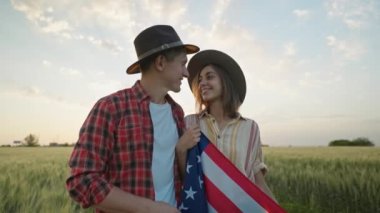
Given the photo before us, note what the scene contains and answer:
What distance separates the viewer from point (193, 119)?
A: 283 centimetres

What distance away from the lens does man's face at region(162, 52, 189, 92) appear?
207cm

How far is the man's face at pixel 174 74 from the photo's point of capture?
2.07m

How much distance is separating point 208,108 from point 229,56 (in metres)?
0.44

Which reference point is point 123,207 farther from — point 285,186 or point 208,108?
point 285,186

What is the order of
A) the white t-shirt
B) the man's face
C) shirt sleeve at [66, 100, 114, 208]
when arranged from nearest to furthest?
shirt sleeve at [66, 100, 114, 208] → the white t-shirt → the man's face

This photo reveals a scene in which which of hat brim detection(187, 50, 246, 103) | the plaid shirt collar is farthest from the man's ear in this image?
hat brim detection(187, 50, 246, 103)

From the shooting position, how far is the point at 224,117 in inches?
115

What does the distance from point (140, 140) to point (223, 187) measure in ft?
2.67

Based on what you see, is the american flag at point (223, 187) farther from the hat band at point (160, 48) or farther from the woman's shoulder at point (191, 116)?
the hat band at point (160, 48)

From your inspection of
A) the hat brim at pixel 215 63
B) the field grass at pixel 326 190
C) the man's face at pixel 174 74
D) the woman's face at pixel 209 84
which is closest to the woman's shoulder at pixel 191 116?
the woman's face at pixel 209 84

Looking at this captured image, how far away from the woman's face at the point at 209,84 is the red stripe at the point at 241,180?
40 cm

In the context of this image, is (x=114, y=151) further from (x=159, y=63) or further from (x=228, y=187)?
→ (x=228, y=187)

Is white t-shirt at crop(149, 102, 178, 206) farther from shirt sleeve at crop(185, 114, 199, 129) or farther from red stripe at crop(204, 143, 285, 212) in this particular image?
shirt sleeve at crop(185, 114, 199, 129)

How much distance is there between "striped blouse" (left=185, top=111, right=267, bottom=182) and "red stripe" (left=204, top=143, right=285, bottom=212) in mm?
192
